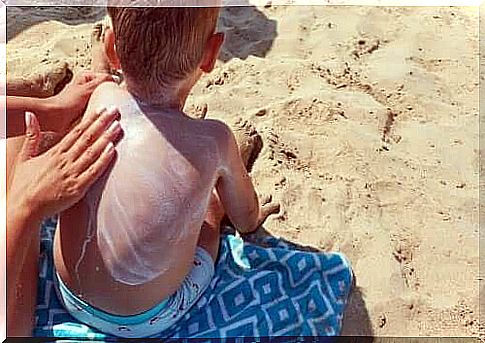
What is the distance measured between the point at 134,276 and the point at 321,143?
836 millimetres

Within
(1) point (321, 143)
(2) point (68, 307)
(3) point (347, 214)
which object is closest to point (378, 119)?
(1) point (321, 143)

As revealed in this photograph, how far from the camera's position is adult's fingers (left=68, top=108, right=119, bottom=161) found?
60.2 inches

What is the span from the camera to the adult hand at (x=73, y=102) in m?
1.77

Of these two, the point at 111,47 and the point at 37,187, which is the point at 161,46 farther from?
the point at 37,187

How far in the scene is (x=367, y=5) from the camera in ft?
9.09

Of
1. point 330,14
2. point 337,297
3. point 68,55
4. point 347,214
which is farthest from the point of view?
point 330,14

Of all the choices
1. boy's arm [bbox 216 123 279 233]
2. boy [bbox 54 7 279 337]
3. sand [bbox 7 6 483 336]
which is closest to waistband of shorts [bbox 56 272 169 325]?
boy [bbox 54 7 279 337]

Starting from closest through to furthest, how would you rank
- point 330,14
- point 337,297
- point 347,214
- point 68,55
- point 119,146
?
point 119,146
point 337,297
point 347,214
point 68,55
point 330,14

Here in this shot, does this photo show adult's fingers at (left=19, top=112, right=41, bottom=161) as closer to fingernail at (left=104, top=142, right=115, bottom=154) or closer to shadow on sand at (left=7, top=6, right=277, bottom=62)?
fingernail at (left=104, top=142, right=115, bottom=154)

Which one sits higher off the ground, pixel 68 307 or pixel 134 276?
pixel 134 276

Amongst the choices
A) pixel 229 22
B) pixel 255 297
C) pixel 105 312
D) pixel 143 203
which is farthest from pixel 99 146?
pixel 229 22

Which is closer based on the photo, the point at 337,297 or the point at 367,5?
the point at 337,297

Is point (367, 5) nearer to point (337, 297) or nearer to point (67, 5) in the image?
point (67, 5)

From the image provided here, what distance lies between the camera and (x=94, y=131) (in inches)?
60.4
